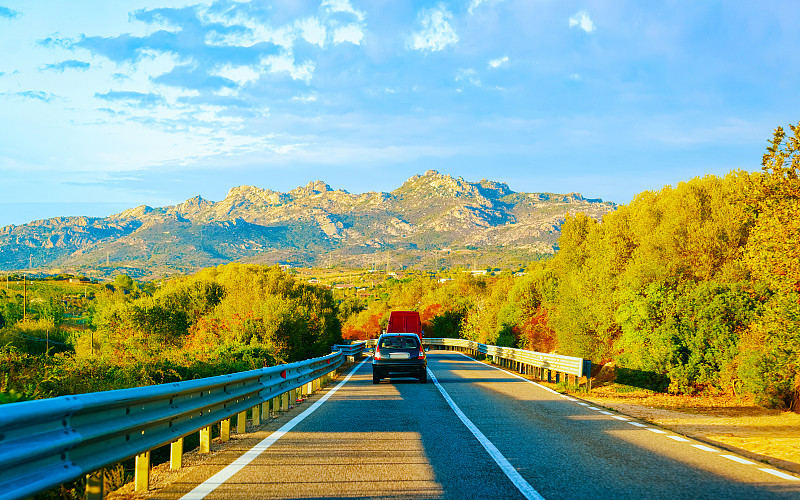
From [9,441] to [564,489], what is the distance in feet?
16.1

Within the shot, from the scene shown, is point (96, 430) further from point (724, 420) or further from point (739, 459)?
point (724, 420)

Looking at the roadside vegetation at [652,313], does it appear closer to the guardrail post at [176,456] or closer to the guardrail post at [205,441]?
the guardrail post at [176,456]

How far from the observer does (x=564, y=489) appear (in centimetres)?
654

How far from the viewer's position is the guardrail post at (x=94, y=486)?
5.06 metres

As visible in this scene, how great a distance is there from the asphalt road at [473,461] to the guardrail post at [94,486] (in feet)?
3.23

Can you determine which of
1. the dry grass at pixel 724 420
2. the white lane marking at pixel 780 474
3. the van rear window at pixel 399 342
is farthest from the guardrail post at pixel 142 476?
the van rear window at pixel 399 342

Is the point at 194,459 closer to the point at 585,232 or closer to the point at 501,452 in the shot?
the point at 501,452

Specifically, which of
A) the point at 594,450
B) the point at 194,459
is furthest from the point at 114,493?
the point at 594,450

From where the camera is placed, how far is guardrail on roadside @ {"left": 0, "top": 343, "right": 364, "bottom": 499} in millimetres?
4047

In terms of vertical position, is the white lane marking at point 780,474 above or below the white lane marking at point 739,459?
above

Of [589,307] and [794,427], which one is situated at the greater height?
[589,307]

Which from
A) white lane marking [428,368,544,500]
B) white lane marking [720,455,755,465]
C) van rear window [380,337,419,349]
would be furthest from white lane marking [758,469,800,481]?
van rear window [380,337,419,349]

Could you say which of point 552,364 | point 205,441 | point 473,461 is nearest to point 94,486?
point 205,441

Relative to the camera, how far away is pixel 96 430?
5.04 m
